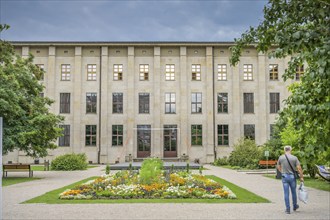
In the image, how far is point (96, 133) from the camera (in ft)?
155

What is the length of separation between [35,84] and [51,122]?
11.1 feet

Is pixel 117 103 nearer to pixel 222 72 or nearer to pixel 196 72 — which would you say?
pixel 196 72

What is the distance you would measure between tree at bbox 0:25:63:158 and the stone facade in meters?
19.8

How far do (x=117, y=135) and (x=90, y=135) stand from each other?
3.08 metres

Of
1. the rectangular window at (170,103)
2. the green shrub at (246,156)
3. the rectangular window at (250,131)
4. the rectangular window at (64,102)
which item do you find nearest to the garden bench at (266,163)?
the green shrub at (246,156)

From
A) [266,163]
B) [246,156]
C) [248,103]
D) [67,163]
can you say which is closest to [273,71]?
[248,103]

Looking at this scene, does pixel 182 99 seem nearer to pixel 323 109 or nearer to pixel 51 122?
pixel 51 122

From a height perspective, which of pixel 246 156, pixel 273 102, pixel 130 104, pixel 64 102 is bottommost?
pixel 246 156

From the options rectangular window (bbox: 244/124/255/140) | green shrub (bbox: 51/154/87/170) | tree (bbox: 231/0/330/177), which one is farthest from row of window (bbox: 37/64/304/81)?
tree (bbox: 231/0/330/177)

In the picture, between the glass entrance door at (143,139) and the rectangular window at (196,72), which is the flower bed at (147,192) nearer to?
the glass entrance door at (143,139)

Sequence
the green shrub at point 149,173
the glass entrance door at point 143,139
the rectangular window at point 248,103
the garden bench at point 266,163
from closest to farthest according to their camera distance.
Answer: the green shrub at point 149,173, the garden bench at point 266,163, the glass entrance door at point 143,139, the rectangular window at point 248,103

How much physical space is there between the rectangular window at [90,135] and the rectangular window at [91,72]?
5579 mm

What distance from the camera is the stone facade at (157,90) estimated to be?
4691 centimetres

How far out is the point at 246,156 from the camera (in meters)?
37.3
